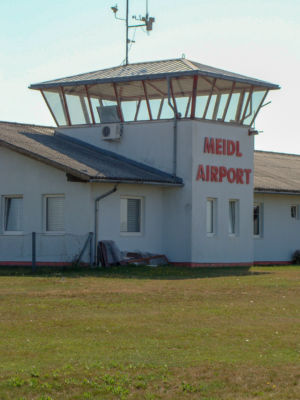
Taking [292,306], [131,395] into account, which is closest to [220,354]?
[131,395]

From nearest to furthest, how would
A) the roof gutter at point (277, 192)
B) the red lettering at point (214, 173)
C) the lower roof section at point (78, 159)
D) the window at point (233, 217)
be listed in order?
the lower roof section at point (78, 159) < the red lettering at point (214, 173) < the window at point (233, 217) < the roof gutter at point (277, 192)

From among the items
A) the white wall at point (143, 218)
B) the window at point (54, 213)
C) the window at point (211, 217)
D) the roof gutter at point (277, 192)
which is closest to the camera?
the white wall at point (143, 218)

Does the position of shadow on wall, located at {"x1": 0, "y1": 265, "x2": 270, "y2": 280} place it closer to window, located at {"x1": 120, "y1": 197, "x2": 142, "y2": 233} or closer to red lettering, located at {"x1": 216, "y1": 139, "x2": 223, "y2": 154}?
window, located at {"x1": 120, "y1": 197, "x2": 142, "y2": 233}

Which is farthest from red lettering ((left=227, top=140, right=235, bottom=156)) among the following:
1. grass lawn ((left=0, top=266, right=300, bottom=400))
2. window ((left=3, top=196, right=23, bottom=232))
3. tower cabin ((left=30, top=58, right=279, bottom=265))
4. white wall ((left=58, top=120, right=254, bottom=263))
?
grass lawn ((left=0, top=266, right=300, bottom=400))

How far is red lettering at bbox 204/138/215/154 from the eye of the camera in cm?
2994

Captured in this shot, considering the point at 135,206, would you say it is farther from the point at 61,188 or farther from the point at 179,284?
the point at 179,284

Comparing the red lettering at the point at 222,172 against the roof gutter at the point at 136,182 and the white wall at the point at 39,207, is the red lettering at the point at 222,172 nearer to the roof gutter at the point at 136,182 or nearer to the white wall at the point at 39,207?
the roof gutter at the point at 136,182

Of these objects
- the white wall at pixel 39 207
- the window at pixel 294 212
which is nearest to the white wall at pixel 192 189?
the white wall at pixel 39 207

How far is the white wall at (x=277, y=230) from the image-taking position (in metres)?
34.7

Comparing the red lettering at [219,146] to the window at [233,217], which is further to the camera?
the window at [233,217]

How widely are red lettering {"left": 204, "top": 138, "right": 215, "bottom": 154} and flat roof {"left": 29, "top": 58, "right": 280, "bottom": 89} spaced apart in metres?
2.25

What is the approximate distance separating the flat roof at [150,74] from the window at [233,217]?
453 centimetres

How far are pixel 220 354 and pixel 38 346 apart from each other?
2.49 meters

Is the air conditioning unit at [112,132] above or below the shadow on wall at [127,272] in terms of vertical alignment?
above
